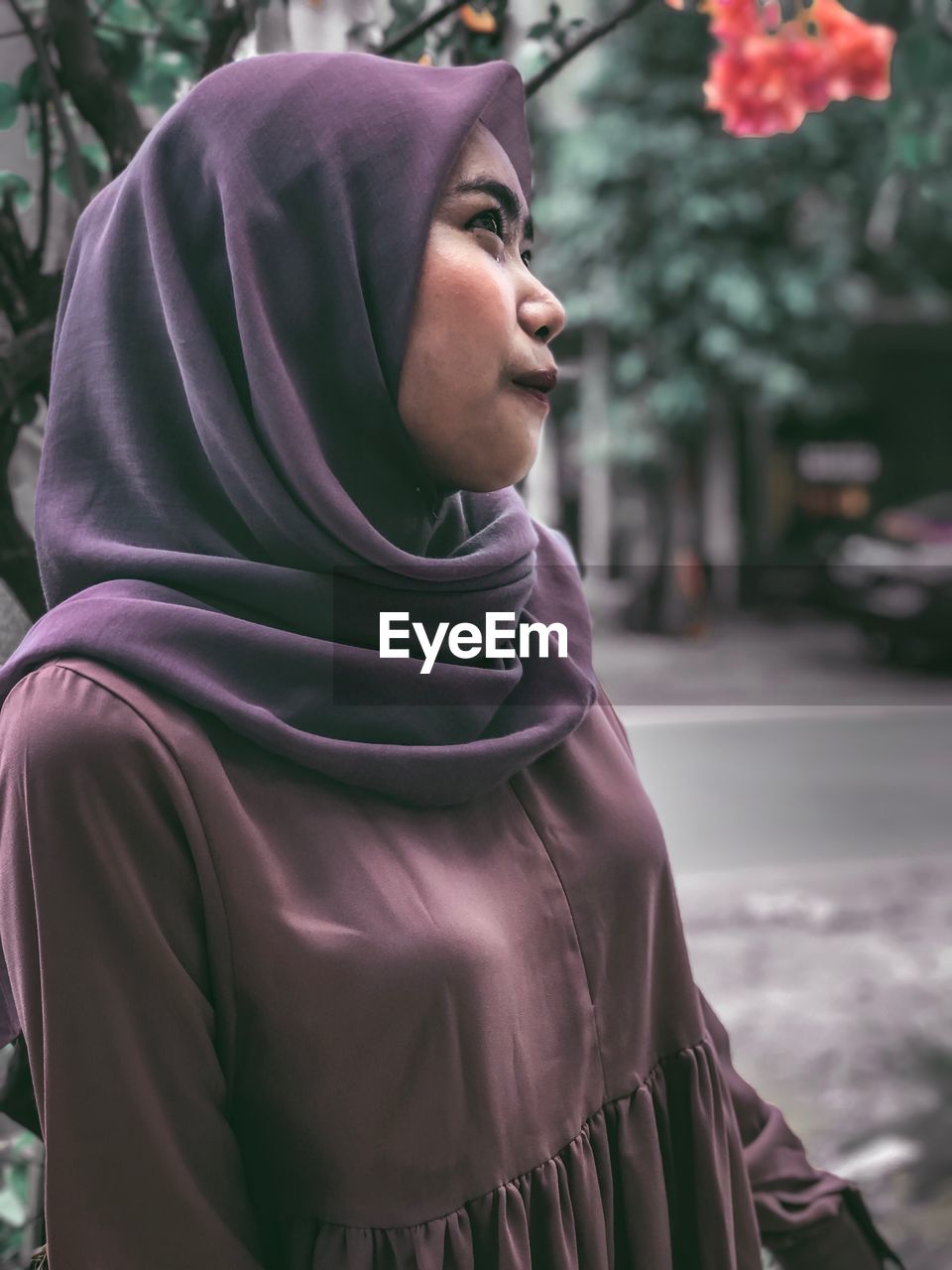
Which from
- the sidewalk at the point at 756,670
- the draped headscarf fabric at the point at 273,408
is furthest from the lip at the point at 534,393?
the sidewalk at the point at 756,670

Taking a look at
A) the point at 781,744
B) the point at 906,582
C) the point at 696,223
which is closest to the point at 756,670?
the point at 906,582

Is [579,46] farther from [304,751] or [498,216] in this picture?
[304,751]

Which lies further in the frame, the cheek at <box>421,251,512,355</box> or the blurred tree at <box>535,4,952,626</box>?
the blurred tree at <box>535,4,952,626</box>

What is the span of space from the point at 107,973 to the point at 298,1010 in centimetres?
15

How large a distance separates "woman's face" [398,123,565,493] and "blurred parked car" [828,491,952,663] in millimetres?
9764

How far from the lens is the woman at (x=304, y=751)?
3.19 feet

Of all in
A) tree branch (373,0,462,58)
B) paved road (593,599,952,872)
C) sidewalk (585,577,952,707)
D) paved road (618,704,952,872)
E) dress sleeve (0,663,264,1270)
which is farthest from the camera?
sidewalk (585,577,952,707)

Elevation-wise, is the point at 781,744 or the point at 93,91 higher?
the point at 93,91

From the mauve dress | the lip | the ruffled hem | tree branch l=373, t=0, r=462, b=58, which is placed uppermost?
tree branch l=373, t=0, r=462, b=58

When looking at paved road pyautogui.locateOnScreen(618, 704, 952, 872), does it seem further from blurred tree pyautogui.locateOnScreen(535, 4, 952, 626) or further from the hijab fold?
the hijab fold

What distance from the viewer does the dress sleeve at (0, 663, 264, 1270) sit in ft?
3.13

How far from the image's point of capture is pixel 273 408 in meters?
1.07

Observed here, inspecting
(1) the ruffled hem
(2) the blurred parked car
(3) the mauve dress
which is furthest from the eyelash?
(2) the blurred parked car

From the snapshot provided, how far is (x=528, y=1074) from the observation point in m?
1.15
